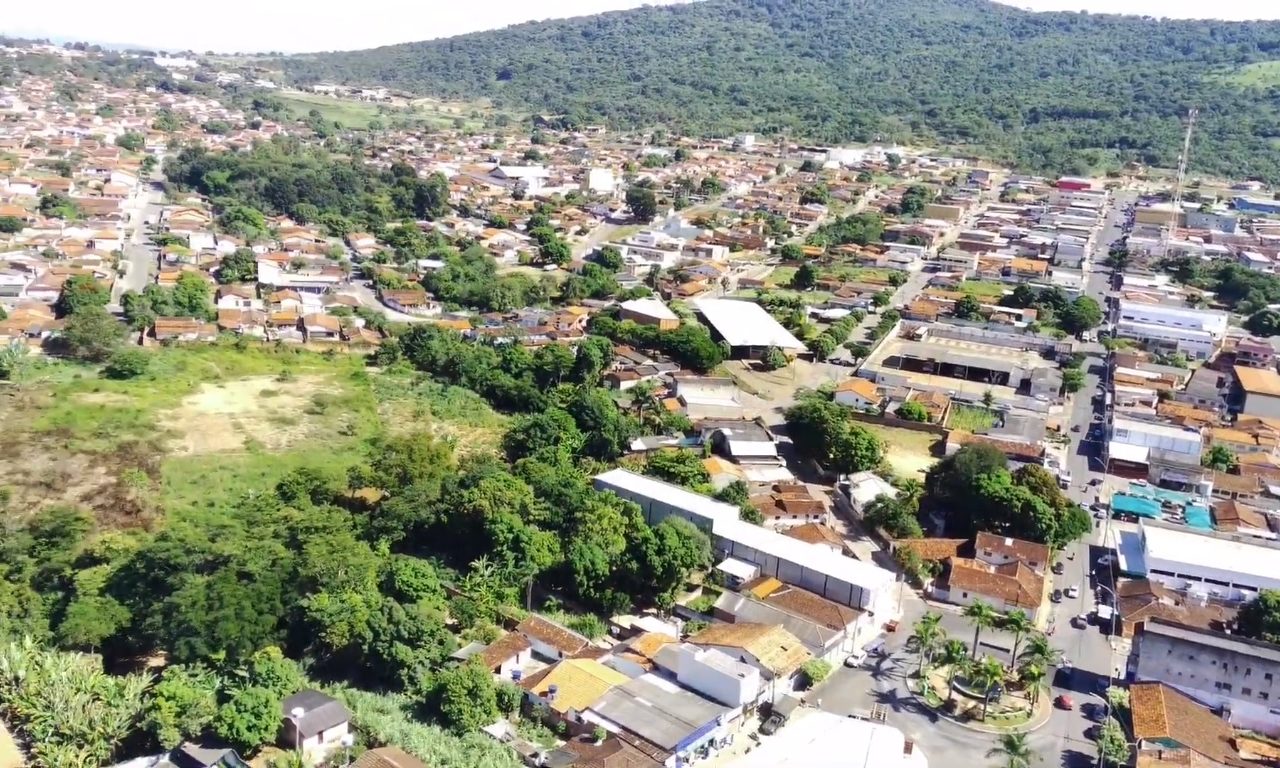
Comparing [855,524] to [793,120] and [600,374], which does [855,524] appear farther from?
[793,120]

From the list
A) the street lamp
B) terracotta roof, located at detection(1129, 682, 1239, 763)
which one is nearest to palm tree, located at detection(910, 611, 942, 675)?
terracotta roof, located at detection(1129, 682, 1239, 763)

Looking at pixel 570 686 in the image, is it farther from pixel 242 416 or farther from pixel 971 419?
pixel 971 419

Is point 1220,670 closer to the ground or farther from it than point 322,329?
closer to the ground

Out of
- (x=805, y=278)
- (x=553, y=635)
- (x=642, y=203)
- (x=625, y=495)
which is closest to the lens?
(x=553, y=635)

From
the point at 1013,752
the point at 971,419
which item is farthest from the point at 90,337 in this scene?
the point at 1013,752

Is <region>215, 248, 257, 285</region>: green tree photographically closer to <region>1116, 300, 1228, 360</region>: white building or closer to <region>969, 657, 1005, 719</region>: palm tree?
<region>969, 657, 1005, 719</region>: palm tree

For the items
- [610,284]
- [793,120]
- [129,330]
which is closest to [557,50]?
[793,120]
